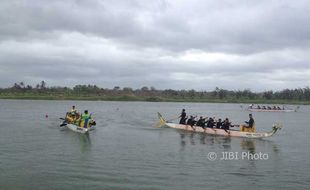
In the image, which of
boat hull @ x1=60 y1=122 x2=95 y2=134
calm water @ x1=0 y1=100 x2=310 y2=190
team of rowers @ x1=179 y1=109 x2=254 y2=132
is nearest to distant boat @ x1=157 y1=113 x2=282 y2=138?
team of rowers @ x1=179 y1=109 x2=254 y2=132

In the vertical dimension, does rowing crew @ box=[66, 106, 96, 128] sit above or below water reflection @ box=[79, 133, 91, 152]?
above

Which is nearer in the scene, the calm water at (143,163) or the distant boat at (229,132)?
the calm water at (143,163)

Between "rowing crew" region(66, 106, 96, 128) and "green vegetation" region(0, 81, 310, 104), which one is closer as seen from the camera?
"rowing crew" region(66, 106, 96, 128)

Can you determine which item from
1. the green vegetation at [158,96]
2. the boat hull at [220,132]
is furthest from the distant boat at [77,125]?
the green vegetation at [158,96]

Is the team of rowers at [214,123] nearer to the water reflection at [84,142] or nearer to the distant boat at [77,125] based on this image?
the distant boat at [77,125]

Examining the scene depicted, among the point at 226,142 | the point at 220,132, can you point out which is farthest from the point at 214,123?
the point at 226,142

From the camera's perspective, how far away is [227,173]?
1783 cm

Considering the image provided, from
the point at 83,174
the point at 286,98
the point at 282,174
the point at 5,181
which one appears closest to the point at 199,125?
the point at 282,174

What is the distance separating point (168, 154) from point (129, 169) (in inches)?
196

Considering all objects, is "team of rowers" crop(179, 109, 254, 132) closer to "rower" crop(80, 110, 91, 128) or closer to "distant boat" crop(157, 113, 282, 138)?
"distant boat" crop(157, 113, 282, 138)

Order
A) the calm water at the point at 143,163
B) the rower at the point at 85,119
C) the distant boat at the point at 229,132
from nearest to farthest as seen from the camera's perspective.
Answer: the calm water at the point at 143,163
the distant boat at the point at 229,132
the rower at the point at 85,119

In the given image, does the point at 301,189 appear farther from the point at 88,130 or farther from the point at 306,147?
the point at 88,130

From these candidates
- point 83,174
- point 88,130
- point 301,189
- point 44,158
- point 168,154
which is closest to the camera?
point 301,189

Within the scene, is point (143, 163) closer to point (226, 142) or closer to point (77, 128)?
point (226, 142)
